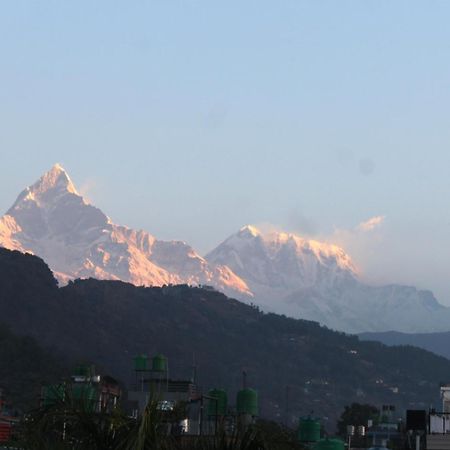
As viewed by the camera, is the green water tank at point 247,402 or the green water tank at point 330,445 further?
the green water tank at point 247,402

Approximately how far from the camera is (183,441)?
32.6 meters

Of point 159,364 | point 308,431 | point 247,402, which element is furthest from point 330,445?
point 159,364

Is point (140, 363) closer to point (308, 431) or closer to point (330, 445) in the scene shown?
point (308, 431)

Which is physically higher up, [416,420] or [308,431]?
[308,431]

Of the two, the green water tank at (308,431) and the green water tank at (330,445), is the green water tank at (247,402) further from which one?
the green water tank at (330,445)

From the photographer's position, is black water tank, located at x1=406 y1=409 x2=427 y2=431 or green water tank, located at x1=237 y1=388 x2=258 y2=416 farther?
green water tank, located at x1=237 y1=388 x2=258 y2=416

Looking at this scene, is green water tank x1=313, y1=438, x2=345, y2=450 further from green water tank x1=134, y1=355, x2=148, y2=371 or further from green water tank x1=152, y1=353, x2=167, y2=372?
green water tank x1=134, y1=355, x2=148, y2=371

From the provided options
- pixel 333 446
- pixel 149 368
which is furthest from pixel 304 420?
pixel 149 368

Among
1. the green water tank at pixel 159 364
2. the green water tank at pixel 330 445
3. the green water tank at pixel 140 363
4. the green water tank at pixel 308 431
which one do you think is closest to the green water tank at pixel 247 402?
the green water tank at pixel 308 431

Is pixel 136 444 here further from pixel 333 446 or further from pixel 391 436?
pixel 391 436

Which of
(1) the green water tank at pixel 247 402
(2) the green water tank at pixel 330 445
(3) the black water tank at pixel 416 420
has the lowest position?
(2) the green water tank at pixel 330 445

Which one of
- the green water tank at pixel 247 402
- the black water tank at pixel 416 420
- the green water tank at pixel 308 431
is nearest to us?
the black water tank at pixel 416 420

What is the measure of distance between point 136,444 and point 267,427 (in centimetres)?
328

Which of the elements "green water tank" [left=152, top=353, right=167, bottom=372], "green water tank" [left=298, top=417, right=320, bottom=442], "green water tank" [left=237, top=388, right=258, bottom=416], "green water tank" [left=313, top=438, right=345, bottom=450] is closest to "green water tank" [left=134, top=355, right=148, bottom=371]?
"green water tank" [left=152, top=353, right=167, bottom=372]
